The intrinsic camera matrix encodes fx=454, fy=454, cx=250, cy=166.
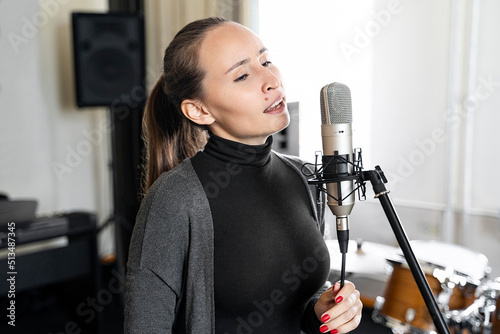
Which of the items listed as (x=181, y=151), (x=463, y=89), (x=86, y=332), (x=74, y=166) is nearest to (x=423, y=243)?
(x=463, y=89)

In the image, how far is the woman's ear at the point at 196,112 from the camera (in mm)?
999

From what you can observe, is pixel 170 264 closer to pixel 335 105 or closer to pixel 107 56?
pixel 335 105

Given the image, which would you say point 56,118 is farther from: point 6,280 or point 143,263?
point 143,263

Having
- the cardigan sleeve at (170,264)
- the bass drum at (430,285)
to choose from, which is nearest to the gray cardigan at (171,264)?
the cardigan sleeve at (170,264)

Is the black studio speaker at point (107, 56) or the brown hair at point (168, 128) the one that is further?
the black studio speaker at point (107, 56)

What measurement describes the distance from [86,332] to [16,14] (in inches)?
83.2

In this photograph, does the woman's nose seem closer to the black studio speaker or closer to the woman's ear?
the woman's ear

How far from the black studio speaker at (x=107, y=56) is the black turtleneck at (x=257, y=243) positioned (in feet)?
6.61

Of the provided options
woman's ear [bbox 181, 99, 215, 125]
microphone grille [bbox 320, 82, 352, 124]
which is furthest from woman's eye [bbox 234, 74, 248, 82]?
microphone grille [bbox 320, 82, 352, 124]

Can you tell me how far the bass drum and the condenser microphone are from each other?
108 cm

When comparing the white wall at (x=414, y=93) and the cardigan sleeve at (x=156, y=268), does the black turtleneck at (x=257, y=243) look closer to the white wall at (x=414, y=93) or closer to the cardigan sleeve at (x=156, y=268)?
the cardigan sleeve at (x=156, y=268)

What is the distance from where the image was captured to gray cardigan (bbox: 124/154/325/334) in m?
0.91

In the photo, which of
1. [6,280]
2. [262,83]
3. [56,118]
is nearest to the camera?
[262,83]

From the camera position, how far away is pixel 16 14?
9.98 ft
